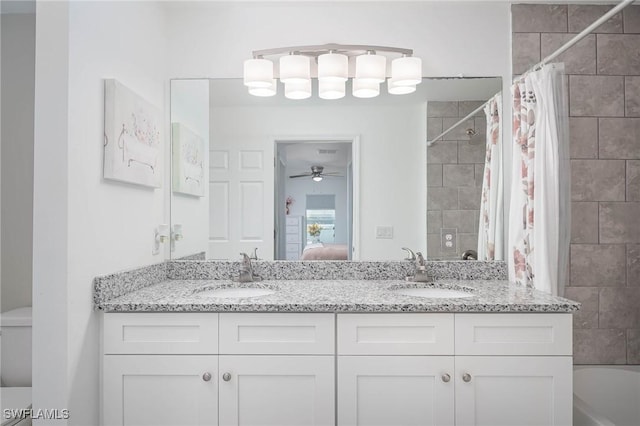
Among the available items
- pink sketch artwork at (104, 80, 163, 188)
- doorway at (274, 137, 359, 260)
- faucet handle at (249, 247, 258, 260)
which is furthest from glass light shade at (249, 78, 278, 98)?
faucet handle at (249, 247, 258, 260)

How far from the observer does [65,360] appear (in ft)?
4.71

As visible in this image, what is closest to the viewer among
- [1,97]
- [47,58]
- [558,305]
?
[47,58]

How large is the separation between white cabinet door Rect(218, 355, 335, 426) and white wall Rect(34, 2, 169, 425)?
1.76 feet

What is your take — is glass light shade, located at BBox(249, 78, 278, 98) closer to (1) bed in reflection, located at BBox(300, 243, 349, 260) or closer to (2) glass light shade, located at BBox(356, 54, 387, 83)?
(2) glass light shade, located at BBox(356, 54, 387, 83)

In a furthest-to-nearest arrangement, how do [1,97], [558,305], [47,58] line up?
[1,97]
[558,305]
[47,58]

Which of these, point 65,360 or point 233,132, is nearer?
point 65,360

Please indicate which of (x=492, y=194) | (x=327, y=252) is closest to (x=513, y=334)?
(x=492, y=194)

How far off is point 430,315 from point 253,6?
184cm

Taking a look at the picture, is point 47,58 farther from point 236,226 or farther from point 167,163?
point 236,226

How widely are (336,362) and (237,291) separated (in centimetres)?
69

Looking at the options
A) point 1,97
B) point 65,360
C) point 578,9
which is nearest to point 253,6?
point 1,97

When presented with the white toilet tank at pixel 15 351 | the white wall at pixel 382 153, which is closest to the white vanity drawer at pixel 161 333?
the white toilet tank at pixel 15 351

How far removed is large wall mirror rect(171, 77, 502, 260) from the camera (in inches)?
89.9

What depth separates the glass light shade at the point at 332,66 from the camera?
2.15 meters
